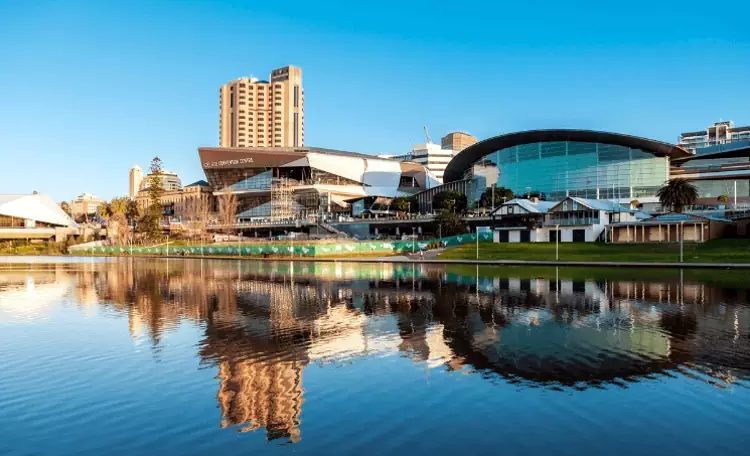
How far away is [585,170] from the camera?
112 meters

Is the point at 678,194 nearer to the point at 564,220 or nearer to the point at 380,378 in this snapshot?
the point at 564,220

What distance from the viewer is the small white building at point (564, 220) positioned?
7838 centimetres

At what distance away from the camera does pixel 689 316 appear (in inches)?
866

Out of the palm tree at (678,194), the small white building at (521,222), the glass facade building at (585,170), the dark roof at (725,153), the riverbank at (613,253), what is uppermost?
the dark roof at (725,153)

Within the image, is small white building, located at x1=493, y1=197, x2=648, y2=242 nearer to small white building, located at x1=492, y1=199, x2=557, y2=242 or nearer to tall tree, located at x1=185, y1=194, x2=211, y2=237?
small white building, located at x1=492, y1=199, x2=557, y2=242

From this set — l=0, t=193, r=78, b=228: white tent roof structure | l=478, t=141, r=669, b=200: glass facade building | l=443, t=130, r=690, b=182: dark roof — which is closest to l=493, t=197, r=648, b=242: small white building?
l=478, t=141, r=669, b=200: glass facade building

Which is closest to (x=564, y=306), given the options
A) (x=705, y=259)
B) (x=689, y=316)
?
(x=689, y=316)

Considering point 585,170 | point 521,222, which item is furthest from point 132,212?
point 585,170

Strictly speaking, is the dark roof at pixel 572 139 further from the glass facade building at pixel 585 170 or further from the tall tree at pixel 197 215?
the tall tree at pixel 197 215

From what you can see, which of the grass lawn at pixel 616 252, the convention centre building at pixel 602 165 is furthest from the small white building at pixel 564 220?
the convention centre building at pixel 602 165

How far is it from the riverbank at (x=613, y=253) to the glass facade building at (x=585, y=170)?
43408mm

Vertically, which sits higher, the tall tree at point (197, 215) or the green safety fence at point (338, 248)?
the tall tree at point (197, 215)

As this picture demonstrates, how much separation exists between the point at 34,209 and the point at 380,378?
159m

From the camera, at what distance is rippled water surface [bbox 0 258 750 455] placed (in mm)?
9516
